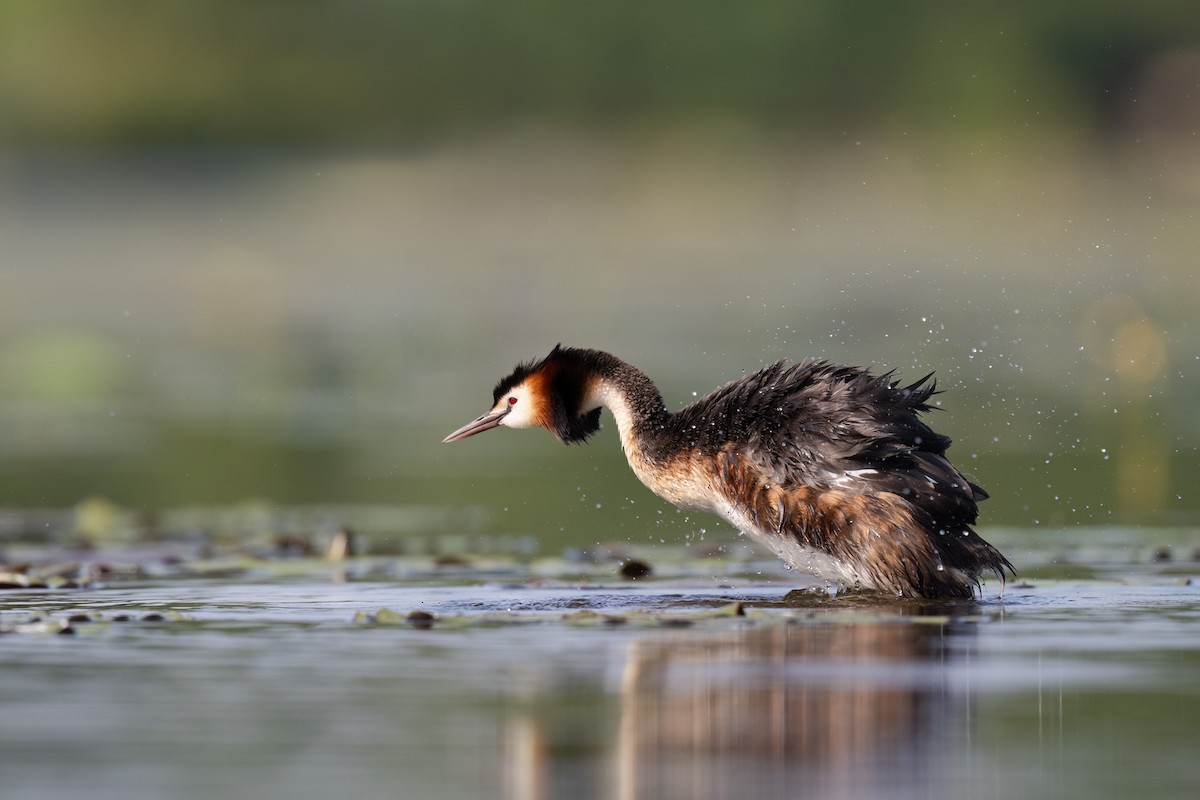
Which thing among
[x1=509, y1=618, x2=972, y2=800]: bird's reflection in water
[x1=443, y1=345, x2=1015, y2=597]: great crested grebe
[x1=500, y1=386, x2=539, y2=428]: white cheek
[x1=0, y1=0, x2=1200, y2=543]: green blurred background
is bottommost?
[x1=509, y1=618, x2=972, y2=800]: bird's reflection in water

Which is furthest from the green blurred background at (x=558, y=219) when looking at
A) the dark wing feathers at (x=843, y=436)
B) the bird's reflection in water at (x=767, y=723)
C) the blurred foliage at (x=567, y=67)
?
the bird's reflection in water at (x=767, y=723)

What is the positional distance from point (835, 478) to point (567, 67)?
33.9 meters

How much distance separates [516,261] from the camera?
35906 millimetres

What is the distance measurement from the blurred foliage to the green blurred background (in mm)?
78

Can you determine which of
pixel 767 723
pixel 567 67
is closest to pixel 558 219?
pixel 567 67

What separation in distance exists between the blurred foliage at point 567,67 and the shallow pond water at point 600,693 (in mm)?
30683

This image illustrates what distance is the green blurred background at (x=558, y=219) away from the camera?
22.4 m

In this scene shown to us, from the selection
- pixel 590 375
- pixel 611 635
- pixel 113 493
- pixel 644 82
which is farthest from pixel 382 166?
pixel 611 635

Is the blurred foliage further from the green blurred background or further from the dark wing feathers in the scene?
the dark wing feathers

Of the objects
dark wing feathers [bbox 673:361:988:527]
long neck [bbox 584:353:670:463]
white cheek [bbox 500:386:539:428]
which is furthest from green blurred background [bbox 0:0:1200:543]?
dark wing feathers [bbox 673:361:988:527]

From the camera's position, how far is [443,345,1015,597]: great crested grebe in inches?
409

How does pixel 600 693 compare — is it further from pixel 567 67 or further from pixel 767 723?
pixel 567 67

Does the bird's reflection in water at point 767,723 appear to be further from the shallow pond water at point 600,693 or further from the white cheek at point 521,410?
the white cheek at point 521,410

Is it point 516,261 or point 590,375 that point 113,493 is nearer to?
point 590,375
